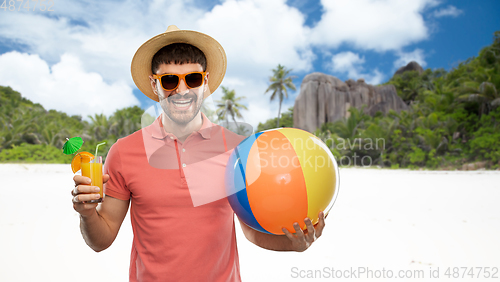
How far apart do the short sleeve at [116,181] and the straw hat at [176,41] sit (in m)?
0.66

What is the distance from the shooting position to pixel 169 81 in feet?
6.41

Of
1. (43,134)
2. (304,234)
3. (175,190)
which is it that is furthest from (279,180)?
(43,134)

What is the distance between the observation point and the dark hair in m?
2.01

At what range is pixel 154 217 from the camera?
1837mm

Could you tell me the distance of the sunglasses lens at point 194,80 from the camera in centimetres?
197

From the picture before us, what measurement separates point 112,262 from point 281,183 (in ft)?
13.0

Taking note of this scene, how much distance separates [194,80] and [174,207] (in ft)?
2.71

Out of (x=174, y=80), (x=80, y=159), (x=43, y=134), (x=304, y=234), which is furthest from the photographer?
(x=43, y=134)

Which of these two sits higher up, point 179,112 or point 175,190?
point 179,112

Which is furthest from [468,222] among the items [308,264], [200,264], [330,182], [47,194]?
[47,194]

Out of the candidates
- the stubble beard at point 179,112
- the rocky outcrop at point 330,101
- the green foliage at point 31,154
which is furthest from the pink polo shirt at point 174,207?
the rocky outcrop at point 330,101

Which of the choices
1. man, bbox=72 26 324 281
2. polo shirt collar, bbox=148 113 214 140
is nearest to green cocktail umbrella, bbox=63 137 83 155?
man, bbox=72 26 324 281

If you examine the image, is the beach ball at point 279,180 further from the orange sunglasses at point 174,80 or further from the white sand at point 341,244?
the white sand at point 341,244

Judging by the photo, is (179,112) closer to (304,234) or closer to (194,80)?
(194,80)
